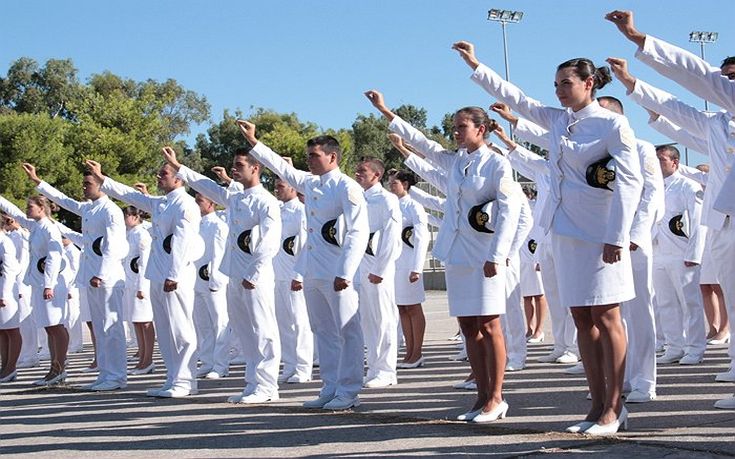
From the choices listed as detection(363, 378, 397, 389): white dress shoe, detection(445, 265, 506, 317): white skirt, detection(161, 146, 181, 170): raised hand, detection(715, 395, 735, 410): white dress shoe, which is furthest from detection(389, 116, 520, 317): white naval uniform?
detection(161, 146, 181, 170): raised hand

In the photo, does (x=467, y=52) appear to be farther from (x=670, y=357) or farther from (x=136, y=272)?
(x=136, y=272)

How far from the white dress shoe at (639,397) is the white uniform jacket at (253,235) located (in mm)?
3510

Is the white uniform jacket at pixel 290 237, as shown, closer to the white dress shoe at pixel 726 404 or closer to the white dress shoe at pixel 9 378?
the white dress shoe at pixel 9 378

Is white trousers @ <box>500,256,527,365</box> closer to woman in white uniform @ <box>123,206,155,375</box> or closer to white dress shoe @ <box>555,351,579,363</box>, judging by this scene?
white dress shoe @ <box>555,351,579,363</box>

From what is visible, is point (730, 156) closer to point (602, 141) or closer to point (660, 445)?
point (602, 141)

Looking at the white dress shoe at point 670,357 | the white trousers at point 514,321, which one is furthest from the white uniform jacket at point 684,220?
the white trousers at point 514,321

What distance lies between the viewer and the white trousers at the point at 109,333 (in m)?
11.6

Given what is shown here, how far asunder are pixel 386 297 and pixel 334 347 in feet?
7.22

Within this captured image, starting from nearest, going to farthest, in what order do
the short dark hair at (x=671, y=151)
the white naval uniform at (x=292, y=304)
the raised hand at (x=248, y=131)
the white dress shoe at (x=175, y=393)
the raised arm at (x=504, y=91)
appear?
the raised arm at (x=504, y=91) < the raised hand at (x=248, y=131) < the white dress shoe at (x=175, y=393) < the short dark hair at (x=671, y=151) < the white naval uniform at (x=292, y=304)

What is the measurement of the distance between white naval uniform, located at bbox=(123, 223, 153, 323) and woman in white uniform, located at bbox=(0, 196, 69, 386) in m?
1.23

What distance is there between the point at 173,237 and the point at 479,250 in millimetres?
3963

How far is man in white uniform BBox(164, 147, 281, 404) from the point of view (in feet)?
32.2

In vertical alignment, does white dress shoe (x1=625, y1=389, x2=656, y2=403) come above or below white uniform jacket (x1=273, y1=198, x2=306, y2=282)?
below

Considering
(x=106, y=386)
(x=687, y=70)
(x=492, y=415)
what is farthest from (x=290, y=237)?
(x=687, y=70)
